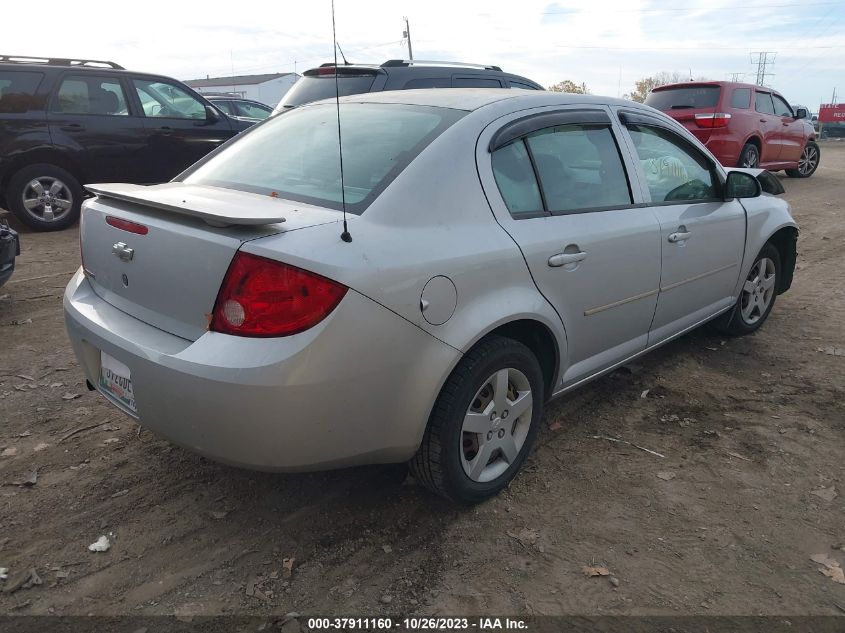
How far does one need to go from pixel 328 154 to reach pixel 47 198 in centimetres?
654

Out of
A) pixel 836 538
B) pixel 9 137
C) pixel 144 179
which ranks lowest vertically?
pixel 836 538

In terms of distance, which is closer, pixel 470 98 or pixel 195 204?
pixel 195 204

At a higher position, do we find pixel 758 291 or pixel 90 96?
pixel 90 96

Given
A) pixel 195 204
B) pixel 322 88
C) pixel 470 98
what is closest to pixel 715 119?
pixel 322 88

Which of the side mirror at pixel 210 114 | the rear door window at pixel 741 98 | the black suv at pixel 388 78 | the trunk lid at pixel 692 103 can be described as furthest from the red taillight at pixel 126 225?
the rear door window at pixel 741 98

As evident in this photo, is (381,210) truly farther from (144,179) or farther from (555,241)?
(144,179)

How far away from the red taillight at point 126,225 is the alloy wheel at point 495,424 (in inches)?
54.7

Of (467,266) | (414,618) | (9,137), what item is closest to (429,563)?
(414,618)

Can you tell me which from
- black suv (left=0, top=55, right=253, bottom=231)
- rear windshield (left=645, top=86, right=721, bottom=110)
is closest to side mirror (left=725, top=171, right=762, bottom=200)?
black suv (left=0, top=55, right=253, bottom=231)

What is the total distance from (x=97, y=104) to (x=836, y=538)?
28.4 feet

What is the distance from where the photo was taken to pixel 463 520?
280 centimetres

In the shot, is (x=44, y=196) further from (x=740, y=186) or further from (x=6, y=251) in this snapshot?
(x=740, y=186)

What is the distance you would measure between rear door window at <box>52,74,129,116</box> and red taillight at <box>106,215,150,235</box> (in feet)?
21.3

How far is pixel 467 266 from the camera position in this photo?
2559 millimetres
